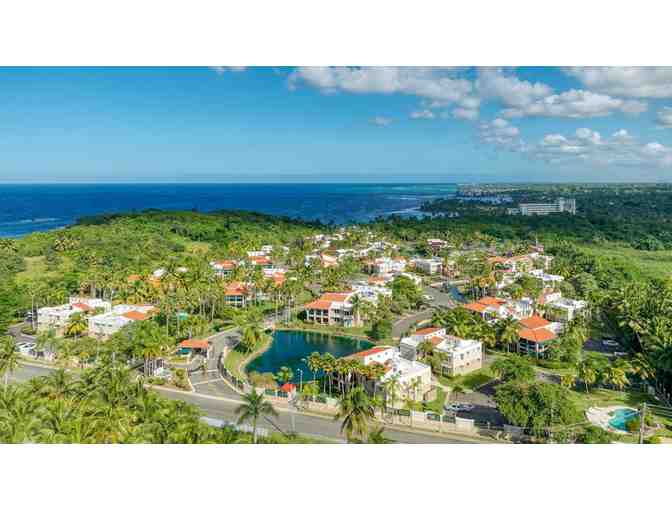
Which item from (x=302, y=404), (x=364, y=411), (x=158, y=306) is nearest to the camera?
(x=364, y=411)

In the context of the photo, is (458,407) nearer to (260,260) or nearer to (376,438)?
(376,438)

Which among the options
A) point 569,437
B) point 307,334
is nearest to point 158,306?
point 307,334

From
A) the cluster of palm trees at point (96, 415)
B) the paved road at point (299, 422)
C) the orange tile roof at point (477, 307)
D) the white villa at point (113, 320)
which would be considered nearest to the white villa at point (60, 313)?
the white villa at point (113, 320)

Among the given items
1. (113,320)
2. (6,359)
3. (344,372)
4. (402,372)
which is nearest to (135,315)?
(113,320)

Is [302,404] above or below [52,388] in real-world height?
below
